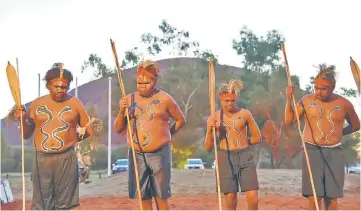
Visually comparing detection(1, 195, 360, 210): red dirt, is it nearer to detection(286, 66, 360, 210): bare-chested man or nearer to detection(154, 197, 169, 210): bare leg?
detection(286, 66, 360, 210): bare-chested man

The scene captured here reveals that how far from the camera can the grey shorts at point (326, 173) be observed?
6.93 meters

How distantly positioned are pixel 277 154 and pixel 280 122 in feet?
6.53

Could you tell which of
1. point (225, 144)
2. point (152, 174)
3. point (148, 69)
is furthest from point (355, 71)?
point (152, 174)

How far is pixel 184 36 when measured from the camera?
19484 mm

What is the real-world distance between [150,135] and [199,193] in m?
7.31

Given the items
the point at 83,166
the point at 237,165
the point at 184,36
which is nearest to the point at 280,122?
the point at 184,36

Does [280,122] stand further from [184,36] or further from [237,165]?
[237,165]

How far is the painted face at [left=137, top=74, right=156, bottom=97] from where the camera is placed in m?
6.67

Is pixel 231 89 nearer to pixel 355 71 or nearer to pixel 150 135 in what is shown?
pixel 150 135

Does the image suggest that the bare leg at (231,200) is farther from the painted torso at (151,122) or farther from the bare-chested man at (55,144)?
the bare-chested man at (55,144)

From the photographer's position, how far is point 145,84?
6.68m

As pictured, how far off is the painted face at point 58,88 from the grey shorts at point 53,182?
506 millimetres

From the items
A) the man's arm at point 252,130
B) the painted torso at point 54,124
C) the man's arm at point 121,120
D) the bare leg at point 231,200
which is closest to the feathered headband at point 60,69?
the painted torso at point 54,124

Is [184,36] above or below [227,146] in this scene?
above
